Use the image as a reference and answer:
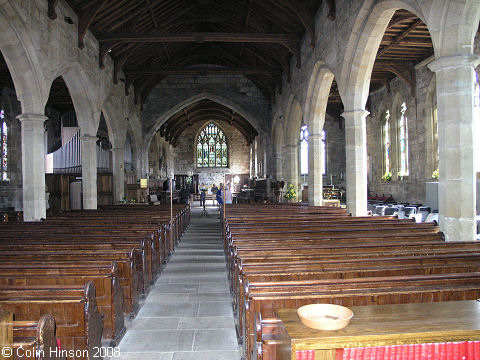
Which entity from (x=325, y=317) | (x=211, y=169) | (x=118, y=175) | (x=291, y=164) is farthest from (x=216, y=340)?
(x=211, y=169)

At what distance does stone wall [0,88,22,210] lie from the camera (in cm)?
1227

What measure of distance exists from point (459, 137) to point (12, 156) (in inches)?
516

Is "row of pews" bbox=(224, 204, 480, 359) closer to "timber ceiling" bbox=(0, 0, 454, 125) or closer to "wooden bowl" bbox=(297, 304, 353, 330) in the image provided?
"wooden bowl" bbox=(297, 304, 353, 330)

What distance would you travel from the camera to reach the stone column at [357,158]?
287 inches

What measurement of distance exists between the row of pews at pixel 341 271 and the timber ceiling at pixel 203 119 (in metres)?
19.2

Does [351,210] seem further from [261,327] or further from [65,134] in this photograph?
[65,134]

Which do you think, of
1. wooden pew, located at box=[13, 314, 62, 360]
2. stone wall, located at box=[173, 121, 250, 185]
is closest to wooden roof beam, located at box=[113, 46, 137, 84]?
wooden pew, located at box=[13, 314, 62, 360]

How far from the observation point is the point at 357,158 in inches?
288

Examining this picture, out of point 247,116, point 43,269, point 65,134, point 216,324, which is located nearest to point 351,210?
point 216,324

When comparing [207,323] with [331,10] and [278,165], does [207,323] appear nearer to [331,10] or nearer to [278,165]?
[331,10]

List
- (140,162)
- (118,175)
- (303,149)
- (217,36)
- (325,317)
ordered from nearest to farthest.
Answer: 1. (325,317)
2. (217,36)
3. (118,175)
4. (140,162)
5. (303,149)

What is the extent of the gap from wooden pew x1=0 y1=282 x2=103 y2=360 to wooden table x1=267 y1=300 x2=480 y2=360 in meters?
1.50

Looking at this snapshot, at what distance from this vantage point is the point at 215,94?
17.0 m

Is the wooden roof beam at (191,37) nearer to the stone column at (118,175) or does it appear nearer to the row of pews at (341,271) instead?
the stone column at (118,175)
